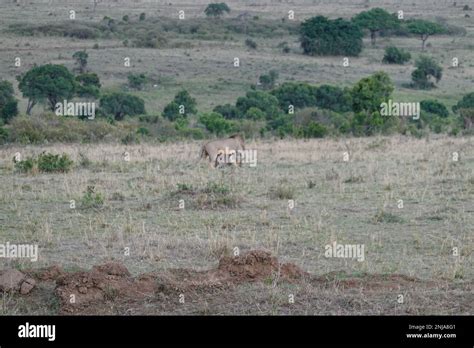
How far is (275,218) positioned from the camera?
44.5 feet

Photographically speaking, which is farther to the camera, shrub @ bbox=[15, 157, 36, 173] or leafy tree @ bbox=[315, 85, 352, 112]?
leafy tree @ bbox=[315, 85, 352, 112]

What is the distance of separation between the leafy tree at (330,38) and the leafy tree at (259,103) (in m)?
14.5

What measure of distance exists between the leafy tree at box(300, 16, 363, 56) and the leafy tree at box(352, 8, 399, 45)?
202 inches

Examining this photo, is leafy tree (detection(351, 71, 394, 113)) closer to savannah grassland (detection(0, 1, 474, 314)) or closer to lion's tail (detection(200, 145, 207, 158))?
savannah grassland (detection(0, 1, 474, 314))

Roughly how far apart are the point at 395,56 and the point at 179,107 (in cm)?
1743

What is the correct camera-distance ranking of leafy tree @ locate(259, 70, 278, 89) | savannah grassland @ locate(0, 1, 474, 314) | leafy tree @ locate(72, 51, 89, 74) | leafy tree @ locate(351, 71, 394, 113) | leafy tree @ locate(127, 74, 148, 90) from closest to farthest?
savannah grassland @ locate(0, 1, 474, 314)
leafy tree @ locate(351, 71, 394, 113)
leafy tree @ locate(127, 74, 148, 90)
leafy tree @ locate(259, 70, 278, 89)
leafy tree @ locate(72, 51, 89, 74)

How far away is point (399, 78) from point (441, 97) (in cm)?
355

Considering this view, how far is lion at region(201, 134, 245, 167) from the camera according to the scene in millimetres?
19406

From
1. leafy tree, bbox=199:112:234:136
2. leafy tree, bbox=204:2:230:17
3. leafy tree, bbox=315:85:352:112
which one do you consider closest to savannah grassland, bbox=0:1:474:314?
leafy tree, bbox=199:112:234:136

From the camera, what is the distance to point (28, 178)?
18.0m

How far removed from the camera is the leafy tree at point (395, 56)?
51.5 meters

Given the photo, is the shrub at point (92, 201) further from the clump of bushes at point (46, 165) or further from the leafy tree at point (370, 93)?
the leafy tree at point (370, 93)
